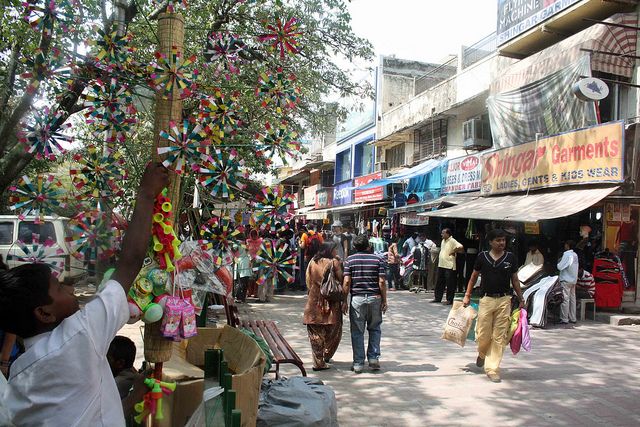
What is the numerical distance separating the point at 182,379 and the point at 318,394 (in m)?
1.00

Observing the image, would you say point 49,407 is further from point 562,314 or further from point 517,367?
point 562,314

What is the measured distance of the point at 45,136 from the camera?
2.67 metres

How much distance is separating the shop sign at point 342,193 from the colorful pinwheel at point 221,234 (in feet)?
66.6

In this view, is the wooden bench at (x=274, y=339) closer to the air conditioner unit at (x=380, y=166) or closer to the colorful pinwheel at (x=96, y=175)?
the colorful pinwheel at (x=96, y=175)

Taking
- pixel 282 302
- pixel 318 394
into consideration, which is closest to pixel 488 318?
pixel 318 394

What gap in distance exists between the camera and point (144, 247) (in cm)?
198

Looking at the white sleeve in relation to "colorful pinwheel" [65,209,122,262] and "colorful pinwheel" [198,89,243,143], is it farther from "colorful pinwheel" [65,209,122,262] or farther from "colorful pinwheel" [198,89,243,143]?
"colorful pinwheel" [198,89,243,143]

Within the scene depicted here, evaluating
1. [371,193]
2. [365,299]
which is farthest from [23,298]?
[371,193]

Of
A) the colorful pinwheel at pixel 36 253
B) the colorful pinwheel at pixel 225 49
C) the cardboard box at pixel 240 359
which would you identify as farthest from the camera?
the cardboard box at pixel 240 359

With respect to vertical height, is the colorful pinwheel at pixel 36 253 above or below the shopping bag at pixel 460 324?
above

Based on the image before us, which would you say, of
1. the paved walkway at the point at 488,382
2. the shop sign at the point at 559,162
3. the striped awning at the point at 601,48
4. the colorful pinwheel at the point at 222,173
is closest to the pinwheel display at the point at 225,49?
the colorful pinwheel at the point at 222,173

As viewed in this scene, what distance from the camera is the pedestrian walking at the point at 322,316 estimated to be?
633 centimetres

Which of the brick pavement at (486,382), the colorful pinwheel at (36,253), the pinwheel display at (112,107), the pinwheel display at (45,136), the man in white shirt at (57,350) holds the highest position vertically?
the pinwheel display at (112,107)

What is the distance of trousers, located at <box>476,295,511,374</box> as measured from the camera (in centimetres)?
Answer: 591
